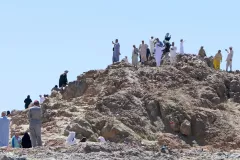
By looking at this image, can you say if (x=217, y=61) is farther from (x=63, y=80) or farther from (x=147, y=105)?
(x=63, y=80)

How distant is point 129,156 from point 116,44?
13.9 m

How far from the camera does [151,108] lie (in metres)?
24.7

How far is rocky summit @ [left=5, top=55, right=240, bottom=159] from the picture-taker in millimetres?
22344

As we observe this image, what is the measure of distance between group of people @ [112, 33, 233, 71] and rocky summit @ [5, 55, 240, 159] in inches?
19.3

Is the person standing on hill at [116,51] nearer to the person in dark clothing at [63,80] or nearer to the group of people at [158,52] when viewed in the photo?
the group of people at [158,52]

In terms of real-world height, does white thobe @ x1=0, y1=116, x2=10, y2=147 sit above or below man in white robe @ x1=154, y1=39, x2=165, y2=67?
below

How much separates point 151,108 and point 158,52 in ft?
13.1

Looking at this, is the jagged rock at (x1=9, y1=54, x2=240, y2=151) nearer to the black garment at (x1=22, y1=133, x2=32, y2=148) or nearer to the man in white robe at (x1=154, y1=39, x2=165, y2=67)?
the man in white robe at (x1=154, y1=39, x2=165, y2=67)

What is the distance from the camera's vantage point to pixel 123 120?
23.4m

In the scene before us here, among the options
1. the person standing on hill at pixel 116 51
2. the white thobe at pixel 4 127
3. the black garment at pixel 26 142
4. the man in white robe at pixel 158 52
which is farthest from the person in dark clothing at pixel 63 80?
the black garment at pixel 26 142

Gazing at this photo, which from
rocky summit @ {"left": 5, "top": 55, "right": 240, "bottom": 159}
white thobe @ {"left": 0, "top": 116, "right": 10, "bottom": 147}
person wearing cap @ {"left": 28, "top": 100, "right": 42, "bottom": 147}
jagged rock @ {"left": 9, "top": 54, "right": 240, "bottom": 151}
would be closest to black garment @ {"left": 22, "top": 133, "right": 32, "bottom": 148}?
person wearing cap @ {"left": 28, "top": 100, "right": 42, "bottom": 147}

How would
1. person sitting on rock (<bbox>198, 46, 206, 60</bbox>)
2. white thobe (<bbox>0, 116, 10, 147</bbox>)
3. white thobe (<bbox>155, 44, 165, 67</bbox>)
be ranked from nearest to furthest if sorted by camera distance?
white thobe (<bbox>0, 116, 10, 147</bbox>), white thobe (<bbox>155, 44, 165, 67</bbox>), person sitting on rock (<bbox>198, 46, 206, 60</bbox>)

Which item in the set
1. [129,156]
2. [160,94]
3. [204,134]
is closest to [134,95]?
[160,94]

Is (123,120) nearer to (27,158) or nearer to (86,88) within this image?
(86,88)
